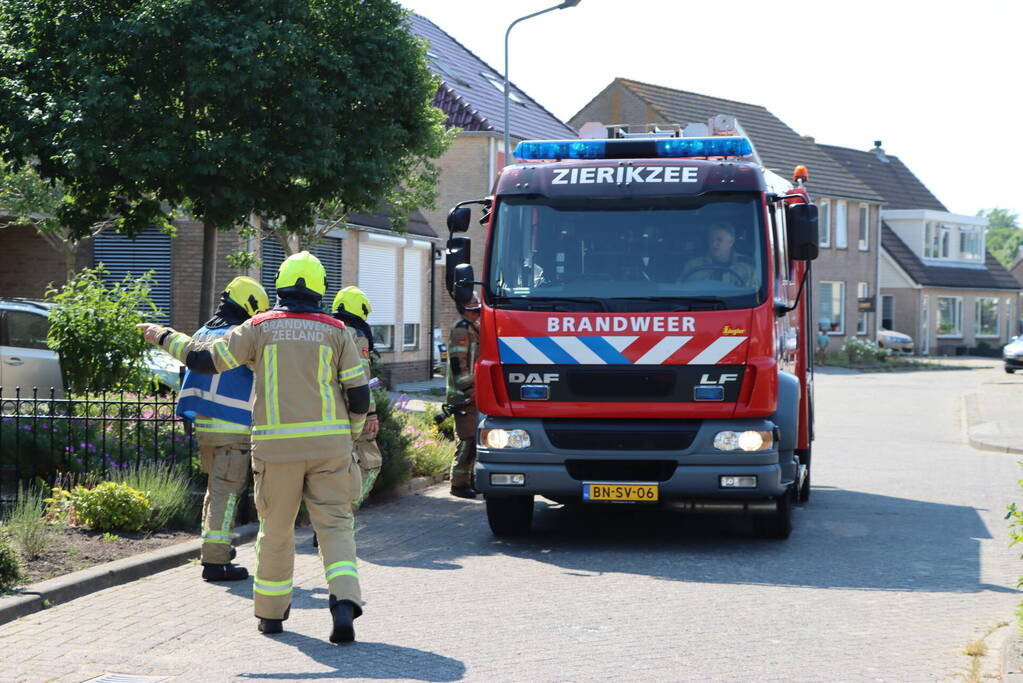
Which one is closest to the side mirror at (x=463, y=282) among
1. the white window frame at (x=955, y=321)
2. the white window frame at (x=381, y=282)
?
the white window frame at (x=381, y=282)

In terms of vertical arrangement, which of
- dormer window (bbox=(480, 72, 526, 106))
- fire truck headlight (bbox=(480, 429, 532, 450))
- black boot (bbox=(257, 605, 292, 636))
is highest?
dormer window (bbox=(480, 72, 526, 106))

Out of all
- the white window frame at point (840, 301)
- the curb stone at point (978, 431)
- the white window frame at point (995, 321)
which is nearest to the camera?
the curb stone at point (978, 431)

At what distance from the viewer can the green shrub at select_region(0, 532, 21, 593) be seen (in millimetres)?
7156

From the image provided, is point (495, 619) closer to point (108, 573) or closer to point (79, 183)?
point (108, 573)

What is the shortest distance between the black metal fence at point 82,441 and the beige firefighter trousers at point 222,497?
2.46m

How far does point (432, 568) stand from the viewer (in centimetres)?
856

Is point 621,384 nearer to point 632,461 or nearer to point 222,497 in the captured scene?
point 632,461

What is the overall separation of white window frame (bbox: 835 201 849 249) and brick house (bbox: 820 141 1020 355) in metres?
6.45

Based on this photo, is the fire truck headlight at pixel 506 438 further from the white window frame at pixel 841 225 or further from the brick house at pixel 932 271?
the brick house at pixel 932 271

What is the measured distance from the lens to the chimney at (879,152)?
6799 centimetres

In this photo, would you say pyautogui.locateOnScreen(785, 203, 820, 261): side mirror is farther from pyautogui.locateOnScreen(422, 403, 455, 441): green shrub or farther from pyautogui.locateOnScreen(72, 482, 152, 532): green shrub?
pyautogui.locateOnScreen(422, 403, 455, 441): green shrub

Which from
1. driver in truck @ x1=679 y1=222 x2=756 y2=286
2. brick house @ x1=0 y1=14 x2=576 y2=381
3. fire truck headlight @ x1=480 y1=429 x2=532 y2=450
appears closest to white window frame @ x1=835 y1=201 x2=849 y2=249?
brick house @ x1=0 y1=14 x2=576 y2=381

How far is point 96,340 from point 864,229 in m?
48.8

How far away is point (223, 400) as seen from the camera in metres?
7.89
